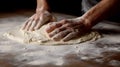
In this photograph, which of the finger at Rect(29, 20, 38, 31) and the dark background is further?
the dark background

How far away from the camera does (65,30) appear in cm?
124

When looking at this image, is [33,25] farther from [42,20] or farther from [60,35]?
[60,35]

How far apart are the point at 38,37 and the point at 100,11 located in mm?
364

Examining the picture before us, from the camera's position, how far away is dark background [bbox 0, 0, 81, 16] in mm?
1964

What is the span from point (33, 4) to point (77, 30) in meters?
0.88

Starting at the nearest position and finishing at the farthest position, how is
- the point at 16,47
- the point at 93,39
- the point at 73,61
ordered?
the point at 73,61, the point at 16,47, the point at 93,39

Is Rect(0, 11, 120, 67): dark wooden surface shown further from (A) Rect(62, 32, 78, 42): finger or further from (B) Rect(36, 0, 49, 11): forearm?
(B) Rect(36, 0, 49, 11): forearm

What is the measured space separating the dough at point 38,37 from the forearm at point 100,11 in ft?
0.25

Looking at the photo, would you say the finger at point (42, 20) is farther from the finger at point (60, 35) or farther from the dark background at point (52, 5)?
the dark background at point (52, 5)

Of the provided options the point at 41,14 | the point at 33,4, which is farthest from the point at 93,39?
the point at 33,4

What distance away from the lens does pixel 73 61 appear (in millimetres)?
1006

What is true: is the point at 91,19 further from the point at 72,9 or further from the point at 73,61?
the point at 72,9

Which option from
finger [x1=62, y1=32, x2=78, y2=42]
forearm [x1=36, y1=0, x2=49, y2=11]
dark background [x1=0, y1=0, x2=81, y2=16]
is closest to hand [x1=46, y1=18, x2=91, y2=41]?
finger [x1=62, y1=32, x2=78, y2=42]

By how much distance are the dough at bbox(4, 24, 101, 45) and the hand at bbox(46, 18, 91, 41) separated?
0.9 inches
